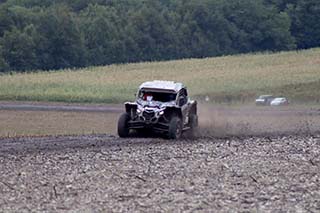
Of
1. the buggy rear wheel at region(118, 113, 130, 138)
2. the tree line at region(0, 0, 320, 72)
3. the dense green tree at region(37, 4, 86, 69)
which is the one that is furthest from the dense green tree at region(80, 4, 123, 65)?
the buggy rear wheel at region(118, 113, 130, 138)

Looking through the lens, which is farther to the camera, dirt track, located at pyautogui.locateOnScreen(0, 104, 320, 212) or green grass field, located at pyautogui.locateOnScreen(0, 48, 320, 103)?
green grass field, located at pyautogui.locateOnScreen(0, 48, 320, 103)

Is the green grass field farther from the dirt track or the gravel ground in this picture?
the gravel ground

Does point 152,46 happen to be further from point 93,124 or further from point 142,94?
point 142,94

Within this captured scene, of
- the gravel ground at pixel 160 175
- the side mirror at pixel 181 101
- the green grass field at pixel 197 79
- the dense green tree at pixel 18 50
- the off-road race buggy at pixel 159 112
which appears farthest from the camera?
the dense green tree at pixel 18 50

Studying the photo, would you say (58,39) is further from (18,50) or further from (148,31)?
(148,31)

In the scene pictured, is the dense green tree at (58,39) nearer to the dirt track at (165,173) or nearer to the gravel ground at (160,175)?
the dirt track at (165,173)

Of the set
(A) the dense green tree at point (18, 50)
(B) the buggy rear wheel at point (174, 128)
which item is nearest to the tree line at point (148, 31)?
(A) the dense green tree at point (18, 50)

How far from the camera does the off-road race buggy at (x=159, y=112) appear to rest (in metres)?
31.0

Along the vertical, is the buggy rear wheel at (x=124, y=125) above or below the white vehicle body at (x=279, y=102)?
above

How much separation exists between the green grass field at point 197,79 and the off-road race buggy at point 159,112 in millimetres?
20746

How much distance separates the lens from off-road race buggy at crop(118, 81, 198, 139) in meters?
31.0

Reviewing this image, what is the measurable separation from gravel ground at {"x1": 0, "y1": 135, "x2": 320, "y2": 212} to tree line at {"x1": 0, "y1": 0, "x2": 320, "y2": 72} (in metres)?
53.8

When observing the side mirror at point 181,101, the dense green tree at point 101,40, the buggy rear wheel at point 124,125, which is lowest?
the dense green tree at point 101,40

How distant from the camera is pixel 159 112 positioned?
102 ft
